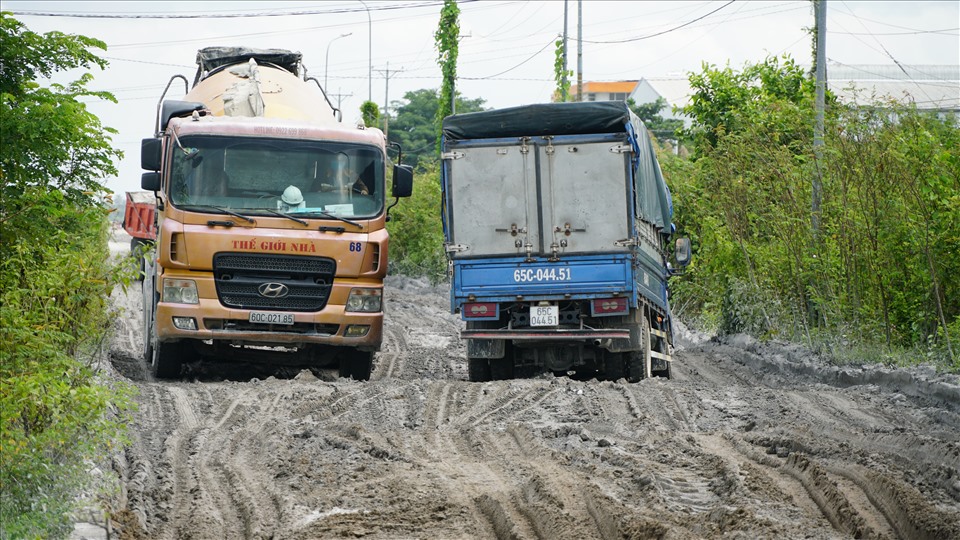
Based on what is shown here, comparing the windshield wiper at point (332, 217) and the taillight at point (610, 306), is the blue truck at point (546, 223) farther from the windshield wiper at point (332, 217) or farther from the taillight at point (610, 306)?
the windshield wiper at point (332, 217)

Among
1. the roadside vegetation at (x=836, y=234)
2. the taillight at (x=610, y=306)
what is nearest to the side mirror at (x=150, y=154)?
the taillight at (x=610, y=306)

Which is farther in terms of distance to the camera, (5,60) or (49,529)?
(5,60)

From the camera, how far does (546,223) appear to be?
14.1 m

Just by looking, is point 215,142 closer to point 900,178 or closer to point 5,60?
point 5,60

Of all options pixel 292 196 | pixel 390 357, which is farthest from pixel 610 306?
pixel 390 357

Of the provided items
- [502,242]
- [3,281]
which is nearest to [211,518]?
[3,281]

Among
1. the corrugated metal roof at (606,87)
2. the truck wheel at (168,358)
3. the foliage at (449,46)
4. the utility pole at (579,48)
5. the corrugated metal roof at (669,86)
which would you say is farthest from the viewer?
the corrugated metal roof at (606,87)

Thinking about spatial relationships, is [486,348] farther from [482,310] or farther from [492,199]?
[492,199]

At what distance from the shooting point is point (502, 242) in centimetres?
1420

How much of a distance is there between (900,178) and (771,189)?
14.5ft

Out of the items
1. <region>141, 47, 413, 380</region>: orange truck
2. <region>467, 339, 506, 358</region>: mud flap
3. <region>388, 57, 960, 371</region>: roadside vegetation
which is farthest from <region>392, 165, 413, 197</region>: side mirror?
<region>388, 57, 960, 371</region>: roadside vegetation

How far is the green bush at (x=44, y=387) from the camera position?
6582 mm

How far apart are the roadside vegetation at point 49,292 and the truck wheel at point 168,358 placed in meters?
1.57

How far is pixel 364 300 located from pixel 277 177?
1699mm
